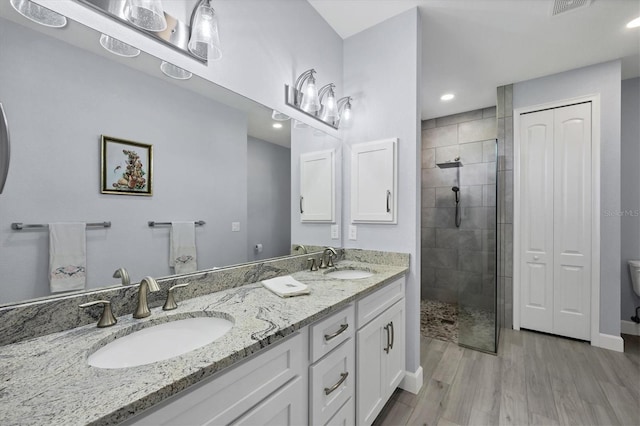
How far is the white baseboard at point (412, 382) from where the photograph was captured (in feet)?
6.29

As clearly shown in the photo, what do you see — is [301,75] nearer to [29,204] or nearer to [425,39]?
[425,39]

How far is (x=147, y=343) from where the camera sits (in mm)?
887

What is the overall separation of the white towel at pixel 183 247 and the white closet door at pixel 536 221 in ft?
10.9

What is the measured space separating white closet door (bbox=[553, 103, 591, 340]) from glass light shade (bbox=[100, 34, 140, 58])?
3.68 metres

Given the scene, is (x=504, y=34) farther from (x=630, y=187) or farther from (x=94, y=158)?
(x=94, y=158)

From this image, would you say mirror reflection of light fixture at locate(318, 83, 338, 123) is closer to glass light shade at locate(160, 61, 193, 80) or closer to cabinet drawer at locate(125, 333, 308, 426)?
glass light shade at locate(160, 61, 193, 80)

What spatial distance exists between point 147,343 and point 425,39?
9.37ft

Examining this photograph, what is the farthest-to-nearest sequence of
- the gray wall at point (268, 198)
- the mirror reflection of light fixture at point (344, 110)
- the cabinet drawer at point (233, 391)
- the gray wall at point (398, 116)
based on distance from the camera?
the mirror reflection of light fixture at point (344, 110) → the gray wall at point (398, 116) → the gray wall at point (268, 198) → the cabinet drawer at point (233, 391)

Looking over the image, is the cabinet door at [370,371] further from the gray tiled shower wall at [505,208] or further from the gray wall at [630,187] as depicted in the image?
the gray wall at [630,187]

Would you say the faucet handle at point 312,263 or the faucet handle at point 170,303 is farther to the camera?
the faucet handle at point 312,263

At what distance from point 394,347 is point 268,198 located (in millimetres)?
1260

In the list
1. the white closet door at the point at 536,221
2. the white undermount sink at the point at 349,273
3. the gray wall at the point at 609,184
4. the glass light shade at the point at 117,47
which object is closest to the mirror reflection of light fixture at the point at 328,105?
the white undermount sink at the point at 349,273

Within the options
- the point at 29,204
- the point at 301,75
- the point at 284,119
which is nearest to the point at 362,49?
the point at 301,75

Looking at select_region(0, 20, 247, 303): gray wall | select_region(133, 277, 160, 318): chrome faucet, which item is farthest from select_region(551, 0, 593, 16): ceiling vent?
select_region(133, 277, 160, 318): chrome faucet
